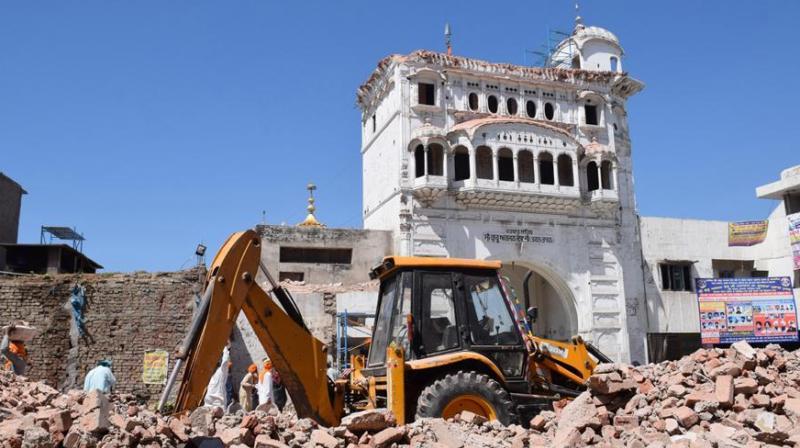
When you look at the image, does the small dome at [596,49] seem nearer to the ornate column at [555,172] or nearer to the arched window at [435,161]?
the ornate column at [555,172]

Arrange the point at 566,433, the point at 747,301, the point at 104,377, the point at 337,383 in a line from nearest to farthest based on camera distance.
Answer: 1. the point at 566,433
2. the point at 337,383
3. the point at 104,377
4. the point at 747,301

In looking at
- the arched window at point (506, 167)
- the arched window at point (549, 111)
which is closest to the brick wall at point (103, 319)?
the arched window at point (506, 167)

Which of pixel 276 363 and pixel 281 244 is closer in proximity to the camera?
pixel 276 363

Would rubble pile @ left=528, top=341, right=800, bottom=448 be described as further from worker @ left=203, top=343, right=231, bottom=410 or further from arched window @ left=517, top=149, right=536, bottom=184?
arched window @ left=517, top=149, right=536, bottom=184

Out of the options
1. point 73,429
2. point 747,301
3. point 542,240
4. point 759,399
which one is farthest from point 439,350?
point 747,301

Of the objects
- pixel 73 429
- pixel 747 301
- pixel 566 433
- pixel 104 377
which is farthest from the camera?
pixel 747 301

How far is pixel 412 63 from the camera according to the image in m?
24.1

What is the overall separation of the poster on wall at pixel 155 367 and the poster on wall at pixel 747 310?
18839mm

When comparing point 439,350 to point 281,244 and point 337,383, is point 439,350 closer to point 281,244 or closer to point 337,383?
point 337,383

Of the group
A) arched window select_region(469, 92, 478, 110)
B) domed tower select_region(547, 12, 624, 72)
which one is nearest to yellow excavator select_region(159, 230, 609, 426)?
arched window select_region(469, 92, 478, 110)

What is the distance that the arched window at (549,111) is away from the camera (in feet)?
84.0

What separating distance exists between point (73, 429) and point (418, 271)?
4080mm

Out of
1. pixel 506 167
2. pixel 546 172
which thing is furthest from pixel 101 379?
pixel 546 172

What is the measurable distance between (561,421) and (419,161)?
17.3m
